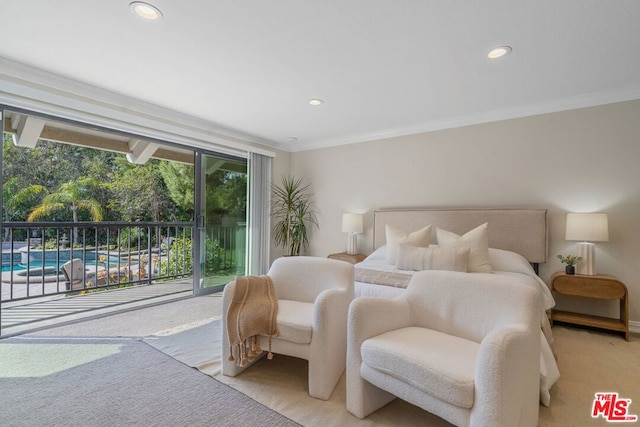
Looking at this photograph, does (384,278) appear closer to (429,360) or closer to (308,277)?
(308,277)

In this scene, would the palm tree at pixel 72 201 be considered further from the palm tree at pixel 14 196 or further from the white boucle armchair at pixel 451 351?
the white boucle armchair at pixel 451 351

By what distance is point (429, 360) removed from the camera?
1.33 meters

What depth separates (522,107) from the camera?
3311mm

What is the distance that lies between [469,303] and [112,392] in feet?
7.23

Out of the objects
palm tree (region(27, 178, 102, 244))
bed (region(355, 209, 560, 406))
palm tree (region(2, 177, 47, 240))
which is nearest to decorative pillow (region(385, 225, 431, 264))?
bed (region(355, 209, 560, 406))

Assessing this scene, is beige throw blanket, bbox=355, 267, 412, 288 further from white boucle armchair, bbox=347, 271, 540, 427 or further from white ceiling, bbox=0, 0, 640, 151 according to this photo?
white ceiling, bbox=0, 0, 640, 151

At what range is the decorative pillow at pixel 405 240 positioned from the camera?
3.32m

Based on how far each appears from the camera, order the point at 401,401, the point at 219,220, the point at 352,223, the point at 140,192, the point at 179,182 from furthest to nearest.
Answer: the point at 140,192 < the point at 179,182 < the point at 219,220 < the point at 352,223 < the point at 401,401

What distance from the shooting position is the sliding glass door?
165 inches

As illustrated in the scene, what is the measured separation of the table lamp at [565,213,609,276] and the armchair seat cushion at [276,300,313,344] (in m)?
2.72

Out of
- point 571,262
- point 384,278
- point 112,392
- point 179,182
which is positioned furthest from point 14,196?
point 571,262

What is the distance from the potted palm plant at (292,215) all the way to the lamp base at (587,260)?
10.9 feet

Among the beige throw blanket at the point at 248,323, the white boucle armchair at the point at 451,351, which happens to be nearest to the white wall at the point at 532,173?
the white boucle armchair at the point at 451,351

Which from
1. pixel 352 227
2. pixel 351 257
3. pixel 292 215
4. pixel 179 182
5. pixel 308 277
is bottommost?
pixel 351 257
